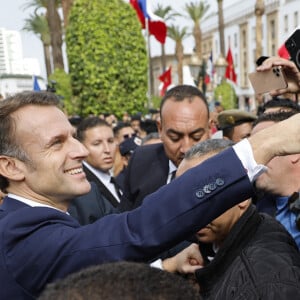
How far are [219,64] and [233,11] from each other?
39.8 meters

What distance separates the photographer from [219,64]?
16797 mm

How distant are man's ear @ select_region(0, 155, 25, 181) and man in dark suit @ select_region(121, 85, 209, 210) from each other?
1606mm

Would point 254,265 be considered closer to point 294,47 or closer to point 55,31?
point 294,47

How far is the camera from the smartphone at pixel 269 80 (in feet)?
6.15

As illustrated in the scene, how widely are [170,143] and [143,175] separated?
0.96 feet

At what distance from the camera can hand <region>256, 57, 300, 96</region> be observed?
1886 mm

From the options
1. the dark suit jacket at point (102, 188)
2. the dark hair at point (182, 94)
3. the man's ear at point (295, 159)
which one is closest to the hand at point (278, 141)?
the man's ear at point (295, 159)

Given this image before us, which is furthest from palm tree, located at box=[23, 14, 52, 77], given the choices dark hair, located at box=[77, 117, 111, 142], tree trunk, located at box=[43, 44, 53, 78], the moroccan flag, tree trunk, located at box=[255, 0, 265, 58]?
dark hair, located at box=[77, 117, 111, 142]

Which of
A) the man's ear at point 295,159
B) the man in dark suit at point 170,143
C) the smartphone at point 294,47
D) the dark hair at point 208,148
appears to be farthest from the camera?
the man in dark suit at point 170,143

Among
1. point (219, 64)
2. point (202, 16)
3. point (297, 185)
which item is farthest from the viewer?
point (202, 16)

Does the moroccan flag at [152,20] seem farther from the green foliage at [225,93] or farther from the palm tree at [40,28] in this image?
the palm tree at [40,28]

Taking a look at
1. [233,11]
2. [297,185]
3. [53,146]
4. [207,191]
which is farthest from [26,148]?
[233,11]

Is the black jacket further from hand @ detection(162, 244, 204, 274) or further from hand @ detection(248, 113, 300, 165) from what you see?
hand @ detection(248, 113, 300, 165)

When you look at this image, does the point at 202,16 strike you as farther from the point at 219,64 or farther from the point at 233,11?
the point at 219,64
